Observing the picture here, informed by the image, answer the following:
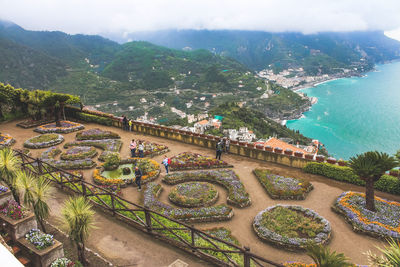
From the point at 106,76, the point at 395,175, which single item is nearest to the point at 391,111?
the point at 395,175

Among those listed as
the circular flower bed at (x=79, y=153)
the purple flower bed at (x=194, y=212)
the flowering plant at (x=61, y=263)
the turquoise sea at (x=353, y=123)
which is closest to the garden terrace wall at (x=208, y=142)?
the circular flower bed at (x=79, y=153)

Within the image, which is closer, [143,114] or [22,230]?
[22,230]

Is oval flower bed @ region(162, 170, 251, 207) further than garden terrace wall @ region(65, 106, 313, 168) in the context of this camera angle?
No

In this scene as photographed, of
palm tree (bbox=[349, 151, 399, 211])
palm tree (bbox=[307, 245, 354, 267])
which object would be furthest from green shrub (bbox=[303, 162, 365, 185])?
palm tree (bbox=[307, 245, 354, 267])

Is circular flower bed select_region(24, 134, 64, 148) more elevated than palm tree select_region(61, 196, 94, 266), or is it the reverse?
palm tree select_region(61, 196, 94, 266)

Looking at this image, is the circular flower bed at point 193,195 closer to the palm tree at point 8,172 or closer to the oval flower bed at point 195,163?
the oval flower bed at point 195,163

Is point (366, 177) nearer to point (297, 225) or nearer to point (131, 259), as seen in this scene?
point (297, 225)

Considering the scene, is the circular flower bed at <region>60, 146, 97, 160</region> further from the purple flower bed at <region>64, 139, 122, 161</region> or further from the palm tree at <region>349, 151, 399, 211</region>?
the palm tree at <region>349, 151, 399, 211</region>
